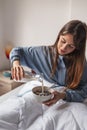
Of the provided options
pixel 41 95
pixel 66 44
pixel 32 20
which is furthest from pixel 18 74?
pixel 32 20

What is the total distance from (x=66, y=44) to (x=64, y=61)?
0.20m

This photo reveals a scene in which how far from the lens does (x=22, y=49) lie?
1.49m

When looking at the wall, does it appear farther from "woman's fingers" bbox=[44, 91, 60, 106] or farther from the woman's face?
"woman's fingers" bbox=[44, 91, 60, 106]

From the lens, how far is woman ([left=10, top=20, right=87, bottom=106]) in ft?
4.17

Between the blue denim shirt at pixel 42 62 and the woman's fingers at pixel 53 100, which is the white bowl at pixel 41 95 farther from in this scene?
the blue denim shirt at pixel 42 62

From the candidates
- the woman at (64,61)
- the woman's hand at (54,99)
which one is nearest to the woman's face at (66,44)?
the woman at (64,61)

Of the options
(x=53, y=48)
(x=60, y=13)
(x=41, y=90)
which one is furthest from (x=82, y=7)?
(x=41, y=90)

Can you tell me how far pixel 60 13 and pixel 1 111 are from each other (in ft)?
4.42

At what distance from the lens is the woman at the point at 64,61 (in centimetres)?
127

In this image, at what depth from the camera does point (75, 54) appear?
1381 mm

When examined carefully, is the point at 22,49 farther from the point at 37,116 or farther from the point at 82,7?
the point at 82,7

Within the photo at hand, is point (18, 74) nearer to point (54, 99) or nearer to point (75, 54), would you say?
point (54, 99)

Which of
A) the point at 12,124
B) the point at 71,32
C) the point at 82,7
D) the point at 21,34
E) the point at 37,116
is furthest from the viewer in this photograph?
the point at 21,34

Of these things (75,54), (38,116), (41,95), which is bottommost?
(38,116)
